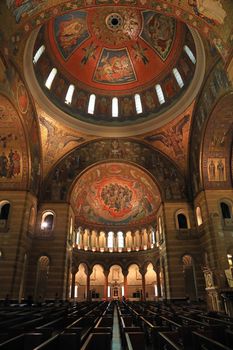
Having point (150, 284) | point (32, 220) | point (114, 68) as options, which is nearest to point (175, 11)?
point (114, 68)

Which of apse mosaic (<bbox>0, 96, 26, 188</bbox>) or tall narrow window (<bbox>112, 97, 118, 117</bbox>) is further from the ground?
tall narrow window (<bbox>112, 97, 118, 117</bbox>)

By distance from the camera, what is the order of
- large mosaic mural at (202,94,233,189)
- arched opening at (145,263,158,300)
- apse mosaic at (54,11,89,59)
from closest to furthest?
large mosaic mural at (202,94,233,189) < apse mosaic at (54,11,89,59) < arched opening at (145,263,158,300)

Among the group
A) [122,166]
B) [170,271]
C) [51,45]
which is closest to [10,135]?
[51,45]

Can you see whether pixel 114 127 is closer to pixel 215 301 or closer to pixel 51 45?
pixel 51 45

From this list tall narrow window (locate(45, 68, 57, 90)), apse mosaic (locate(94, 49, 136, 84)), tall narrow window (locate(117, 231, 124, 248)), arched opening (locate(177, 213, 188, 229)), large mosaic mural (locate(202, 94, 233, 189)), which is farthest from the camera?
tall narrow window (locate(117, 231, 124, 248))

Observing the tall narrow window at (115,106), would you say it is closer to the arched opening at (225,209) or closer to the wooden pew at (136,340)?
the arched opening at (225,209)

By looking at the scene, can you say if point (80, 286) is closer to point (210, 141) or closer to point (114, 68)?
point (210, 141)

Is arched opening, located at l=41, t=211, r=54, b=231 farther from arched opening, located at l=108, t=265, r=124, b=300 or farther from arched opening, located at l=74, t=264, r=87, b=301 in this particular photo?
arched opening, located at l=108, t=265, r=124, b=300

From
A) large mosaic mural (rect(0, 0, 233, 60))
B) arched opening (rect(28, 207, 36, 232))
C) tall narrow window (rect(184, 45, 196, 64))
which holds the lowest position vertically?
arched opening (rect(28, 207, 36, 232))

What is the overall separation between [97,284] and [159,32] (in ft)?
97.8

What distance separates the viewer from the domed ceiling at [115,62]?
1895cm

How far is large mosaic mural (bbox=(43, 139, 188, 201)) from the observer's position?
21734 millimetres

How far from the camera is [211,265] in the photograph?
17.0 m

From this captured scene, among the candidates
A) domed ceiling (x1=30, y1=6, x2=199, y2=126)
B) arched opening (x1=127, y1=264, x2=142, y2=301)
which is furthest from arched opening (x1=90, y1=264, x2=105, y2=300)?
domed ceiling (x1=30, y1=6, x2=199, y2=126)
